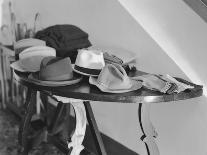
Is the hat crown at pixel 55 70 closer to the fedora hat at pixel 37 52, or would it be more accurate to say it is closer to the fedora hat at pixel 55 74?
the fedora hat at pixel 55 74

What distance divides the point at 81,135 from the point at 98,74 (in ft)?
0.78

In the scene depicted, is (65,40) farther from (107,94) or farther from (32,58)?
(107,94)

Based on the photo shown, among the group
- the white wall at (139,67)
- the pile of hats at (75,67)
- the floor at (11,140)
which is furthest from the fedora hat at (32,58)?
the floor at (11,140)

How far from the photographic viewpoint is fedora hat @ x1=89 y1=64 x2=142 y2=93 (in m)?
1.04

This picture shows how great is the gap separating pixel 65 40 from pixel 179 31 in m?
0.51

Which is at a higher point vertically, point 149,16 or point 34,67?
point 149,16

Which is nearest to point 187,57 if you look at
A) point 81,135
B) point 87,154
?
point 81,135

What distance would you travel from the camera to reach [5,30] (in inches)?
88.0

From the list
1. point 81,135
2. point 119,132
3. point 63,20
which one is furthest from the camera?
point 63,20

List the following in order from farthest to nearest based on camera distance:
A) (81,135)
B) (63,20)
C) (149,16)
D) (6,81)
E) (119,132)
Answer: (6,81) < (63,20) < (119,132) < (149,16) < (81,135)

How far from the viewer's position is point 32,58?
4.13 feet

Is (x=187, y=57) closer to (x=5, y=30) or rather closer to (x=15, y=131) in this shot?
(x=15, y=131)

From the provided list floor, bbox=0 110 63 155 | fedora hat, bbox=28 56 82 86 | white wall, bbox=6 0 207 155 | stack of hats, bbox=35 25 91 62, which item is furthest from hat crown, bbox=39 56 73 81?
floor, bbox=0 110 63 155

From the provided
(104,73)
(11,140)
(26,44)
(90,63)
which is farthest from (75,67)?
(11,140)
